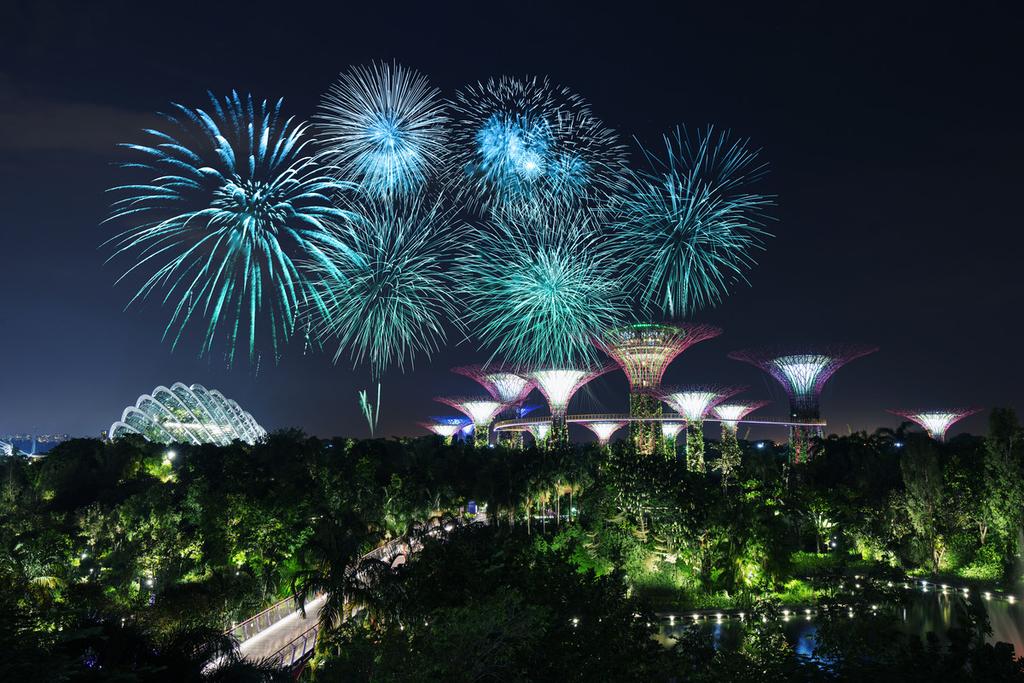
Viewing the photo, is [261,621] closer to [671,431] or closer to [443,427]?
[671,431]

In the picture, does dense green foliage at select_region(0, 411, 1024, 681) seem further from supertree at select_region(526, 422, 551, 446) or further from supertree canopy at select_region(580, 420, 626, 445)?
supertree canopy at select_region(580, 420, 626, 445)

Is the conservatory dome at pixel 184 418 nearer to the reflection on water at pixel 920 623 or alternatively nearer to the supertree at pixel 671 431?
the supertree at pixel 671 431

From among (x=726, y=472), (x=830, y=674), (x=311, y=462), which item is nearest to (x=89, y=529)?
(x=311, y=462)

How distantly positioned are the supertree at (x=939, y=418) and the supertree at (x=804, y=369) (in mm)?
23058

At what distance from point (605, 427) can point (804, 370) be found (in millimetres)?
26459

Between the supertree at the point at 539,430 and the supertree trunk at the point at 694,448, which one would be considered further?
the supertree at the point at 539,430

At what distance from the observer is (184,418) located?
96312 millimetres

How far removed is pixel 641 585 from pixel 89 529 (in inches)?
1044

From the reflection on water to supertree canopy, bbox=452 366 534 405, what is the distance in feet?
173

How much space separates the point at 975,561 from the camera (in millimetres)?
37875

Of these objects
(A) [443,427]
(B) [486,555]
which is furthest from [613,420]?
(B) [486,555]

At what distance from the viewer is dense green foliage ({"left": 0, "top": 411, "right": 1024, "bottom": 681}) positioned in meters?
14.0

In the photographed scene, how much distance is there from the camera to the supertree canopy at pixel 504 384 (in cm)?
8294

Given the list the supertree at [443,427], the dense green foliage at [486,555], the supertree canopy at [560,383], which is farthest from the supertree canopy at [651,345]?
the supertree at [443,427]
